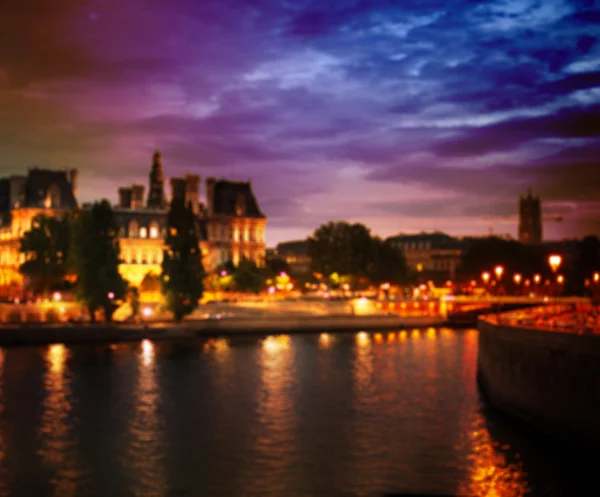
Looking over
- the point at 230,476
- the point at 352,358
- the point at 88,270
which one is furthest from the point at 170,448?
the point at 88,270

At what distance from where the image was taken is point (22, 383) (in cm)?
4691

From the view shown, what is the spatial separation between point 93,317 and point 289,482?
168 ft

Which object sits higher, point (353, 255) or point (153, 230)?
point (153, 230)

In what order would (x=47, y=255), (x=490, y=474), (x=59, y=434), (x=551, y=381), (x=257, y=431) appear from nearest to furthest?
(x=490, y=474)
(x=551, y=381)
(x=59, y=434)
(x=257, y=431)
(x=47, y=255)

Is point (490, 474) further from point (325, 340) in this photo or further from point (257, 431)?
point (325, 340)

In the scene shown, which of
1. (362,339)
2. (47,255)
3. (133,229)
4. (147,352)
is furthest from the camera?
(133,229)

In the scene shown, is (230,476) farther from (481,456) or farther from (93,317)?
(93,317)

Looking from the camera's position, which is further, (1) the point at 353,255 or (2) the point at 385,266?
(2) the point at 385,266

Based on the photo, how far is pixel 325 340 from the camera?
7675 cm

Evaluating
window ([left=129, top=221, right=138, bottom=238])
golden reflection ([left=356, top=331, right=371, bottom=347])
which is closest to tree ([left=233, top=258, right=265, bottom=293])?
window ([left=129, top=221, right=138, bottom=238])

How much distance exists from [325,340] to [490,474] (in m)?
48.8

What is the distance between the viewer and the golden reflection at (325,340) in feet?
235

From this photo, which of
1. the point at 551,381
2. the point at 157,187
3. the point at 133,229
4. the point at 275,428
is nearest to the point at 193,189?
the point at 157,187

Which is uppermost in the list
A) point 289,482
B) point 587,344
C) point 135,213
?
point 135,213
